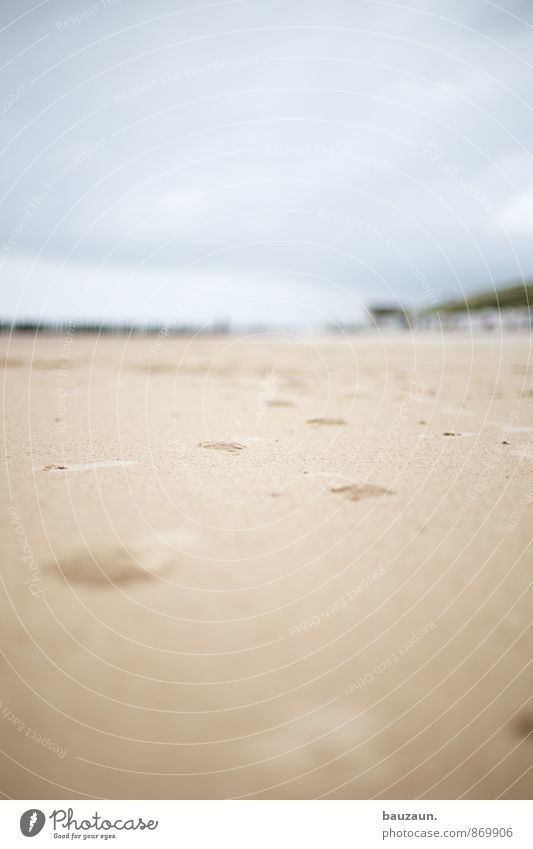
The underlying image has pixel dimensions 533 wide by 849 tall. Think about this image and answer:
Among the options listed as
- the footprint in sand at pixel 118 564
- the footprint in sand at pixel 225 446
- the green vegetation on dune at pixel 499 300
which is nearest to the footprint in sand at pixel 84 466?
the footprint in sand at pixel 225 446

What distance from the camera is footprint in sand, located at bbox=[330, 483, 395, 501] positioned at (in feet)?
14.7

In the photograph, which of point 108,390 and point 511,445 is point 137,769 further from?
point 108,390

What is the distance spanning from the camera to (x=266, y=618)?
2.95 metres

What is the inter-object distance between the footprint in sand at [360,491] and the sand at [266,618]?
0.02 meters

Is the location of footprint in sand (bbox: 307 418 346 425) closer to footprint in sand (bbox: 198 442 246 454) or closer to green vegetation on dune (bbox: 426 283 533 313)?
footprint in sand (bbox: 198 442 246 454)

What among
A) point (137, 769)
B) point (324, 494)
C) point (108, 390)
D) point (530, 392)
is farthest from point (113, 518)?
point (530, 392)

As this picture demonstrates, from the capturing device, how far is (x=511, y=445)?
6.16m

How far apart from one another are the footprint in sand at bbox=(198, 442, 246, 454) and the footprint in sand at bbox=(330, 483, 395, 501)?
1.58 m

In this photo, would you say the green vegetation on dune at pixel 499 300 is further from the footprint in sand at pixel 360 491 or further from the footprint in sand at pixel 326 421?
the footprint in sand at pixel 360 491

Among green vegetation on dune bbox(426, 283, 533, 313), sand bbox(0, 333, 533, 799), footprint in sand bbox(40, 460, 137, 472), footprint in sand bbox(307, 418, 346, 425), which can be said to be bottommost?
sand bbox(0, 333, 533, 799)

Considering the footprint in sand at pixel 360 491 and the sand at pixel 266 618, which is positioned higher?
the footprint in sand at pixel 360 491

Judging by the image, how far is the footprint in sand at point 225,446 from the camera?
5902mm

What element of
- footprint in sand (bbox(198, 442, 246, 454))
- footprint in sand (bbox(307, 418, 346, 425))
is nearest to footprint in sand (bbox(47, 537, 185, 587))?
footprint in sand (bbox(198, 442, 246, 454))

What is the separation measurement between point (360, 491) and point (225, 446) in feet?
6.60
